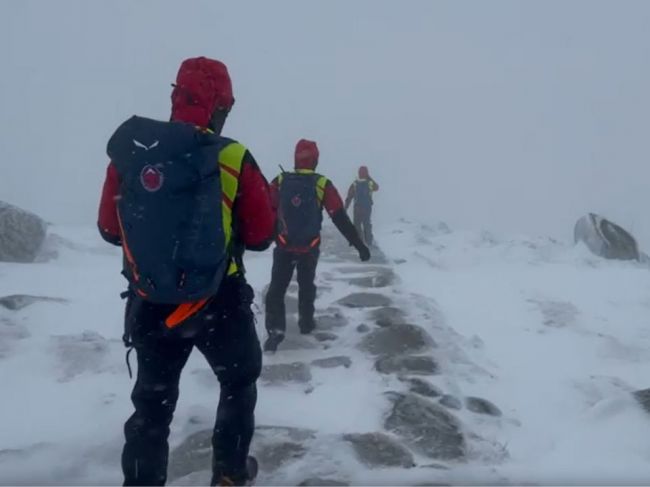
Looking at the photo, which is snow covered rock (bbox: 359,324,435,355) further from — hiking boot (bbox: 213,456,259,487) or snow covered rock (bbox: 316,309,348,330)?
hiking boot (bbox: 213,456,259,487)

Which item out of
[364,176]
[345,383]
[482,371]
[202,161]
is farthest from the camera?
[364,176]

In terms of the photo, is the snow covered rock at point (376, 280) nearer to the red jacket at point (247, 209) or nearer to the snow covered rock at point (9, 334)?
the snow covered rock at point (9, 334)

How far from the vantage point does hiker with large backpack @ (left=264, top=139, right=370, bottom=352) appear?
23.1 feet

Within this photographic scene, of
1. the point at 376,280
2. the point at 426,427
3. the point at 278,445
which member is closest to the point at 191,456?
the point at 278,445

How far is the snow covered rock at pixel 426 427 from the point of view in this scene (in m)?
4.85

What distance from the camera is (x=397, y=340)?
295 inches

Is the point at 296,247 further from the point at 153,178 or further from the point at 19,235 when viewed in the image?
the point at 19,235

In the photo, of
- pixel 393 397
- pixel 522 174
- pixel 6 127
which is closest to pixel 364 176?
pixel 393 397

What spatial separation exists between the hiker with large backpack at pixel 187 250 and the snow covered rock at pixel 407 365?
112 inches

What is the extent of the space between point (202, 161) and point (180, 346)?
3.27 ft

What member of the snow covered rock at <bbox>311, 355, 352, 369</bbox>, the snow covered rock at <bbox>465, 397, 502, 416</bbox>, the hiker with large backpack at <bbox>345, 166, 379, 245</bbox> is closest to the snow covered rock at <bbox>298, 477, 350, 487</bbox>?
the snow covered rock at <bbox>465, 397, 502, 416</bbox>

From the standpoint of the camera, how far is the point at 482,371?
6738 millimetres

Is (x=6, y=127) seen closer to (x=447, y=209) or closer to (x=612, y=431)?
(x=447, y=209)

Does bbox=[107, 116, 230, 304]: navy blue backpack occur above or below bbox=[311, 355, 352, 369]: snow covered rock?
above
